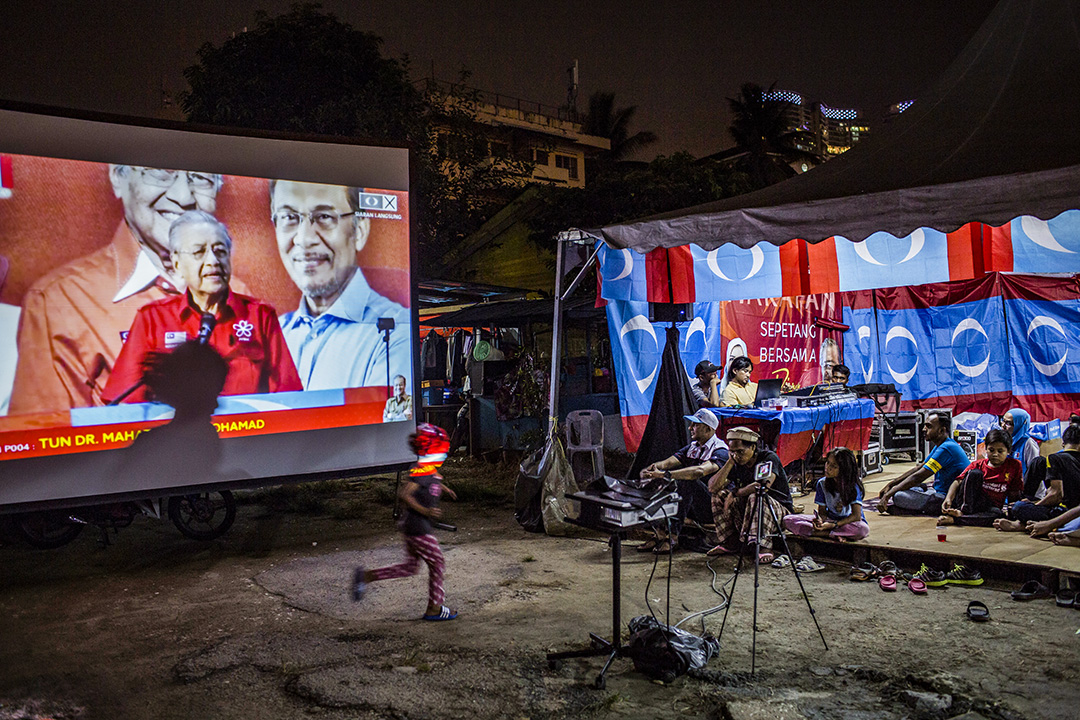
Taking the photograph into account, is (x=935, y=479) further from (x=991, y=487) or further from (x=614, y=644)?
(x=614, y=644)

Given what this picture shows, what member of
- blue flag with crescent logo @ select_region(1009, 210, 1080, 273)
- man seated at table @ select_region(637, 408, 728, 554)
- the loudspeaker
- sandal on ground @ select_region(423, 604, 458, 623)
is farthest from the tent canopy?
sandal on ground @ select_region(423, 604, 458, 623)

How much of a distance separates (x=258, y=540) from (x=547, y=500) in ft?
10.6

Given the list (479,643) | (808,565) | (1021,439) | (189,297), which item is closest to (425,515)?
(479,643)

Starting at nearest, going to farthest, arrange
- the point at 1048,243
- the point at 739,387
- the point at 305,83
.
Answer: the point at 1048,243 < the point at 739,387 < the point at 305,83

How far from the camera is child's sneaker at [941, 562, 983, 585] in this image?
607 centimetres

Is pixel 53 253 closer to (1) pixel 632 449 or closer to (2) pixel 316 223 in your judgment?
(2) pixel 316 223

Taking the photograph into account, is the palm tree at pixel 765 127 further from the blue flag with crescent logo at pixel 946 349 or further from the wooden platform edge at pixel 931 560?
the wooden platform edge at pixel 931 560

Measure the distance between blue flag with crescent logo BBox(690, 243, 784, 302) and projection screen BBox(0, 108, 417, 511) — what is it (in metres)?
3.26

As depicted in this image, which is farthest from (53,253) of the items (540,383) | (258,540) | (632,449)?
(540,383)

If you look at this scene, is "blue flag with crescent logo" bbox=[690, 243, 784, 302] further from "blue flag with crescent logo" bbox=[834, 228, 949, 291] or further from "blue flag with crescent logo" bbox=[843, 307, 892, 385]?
"blue flag with crescent logo" bbox=[843, 307, 892, 385]

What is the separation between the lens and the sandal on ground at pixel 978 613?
5219mm

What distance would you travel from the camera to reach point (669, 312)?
8.45m

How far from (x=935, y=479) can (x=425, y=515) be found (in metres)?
5.73

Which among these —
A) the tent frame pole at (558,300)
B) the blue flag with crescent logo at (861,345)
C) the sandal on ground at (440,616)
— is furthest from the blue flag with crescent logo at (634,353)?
the blue flag with crescent logo at (861,345)
